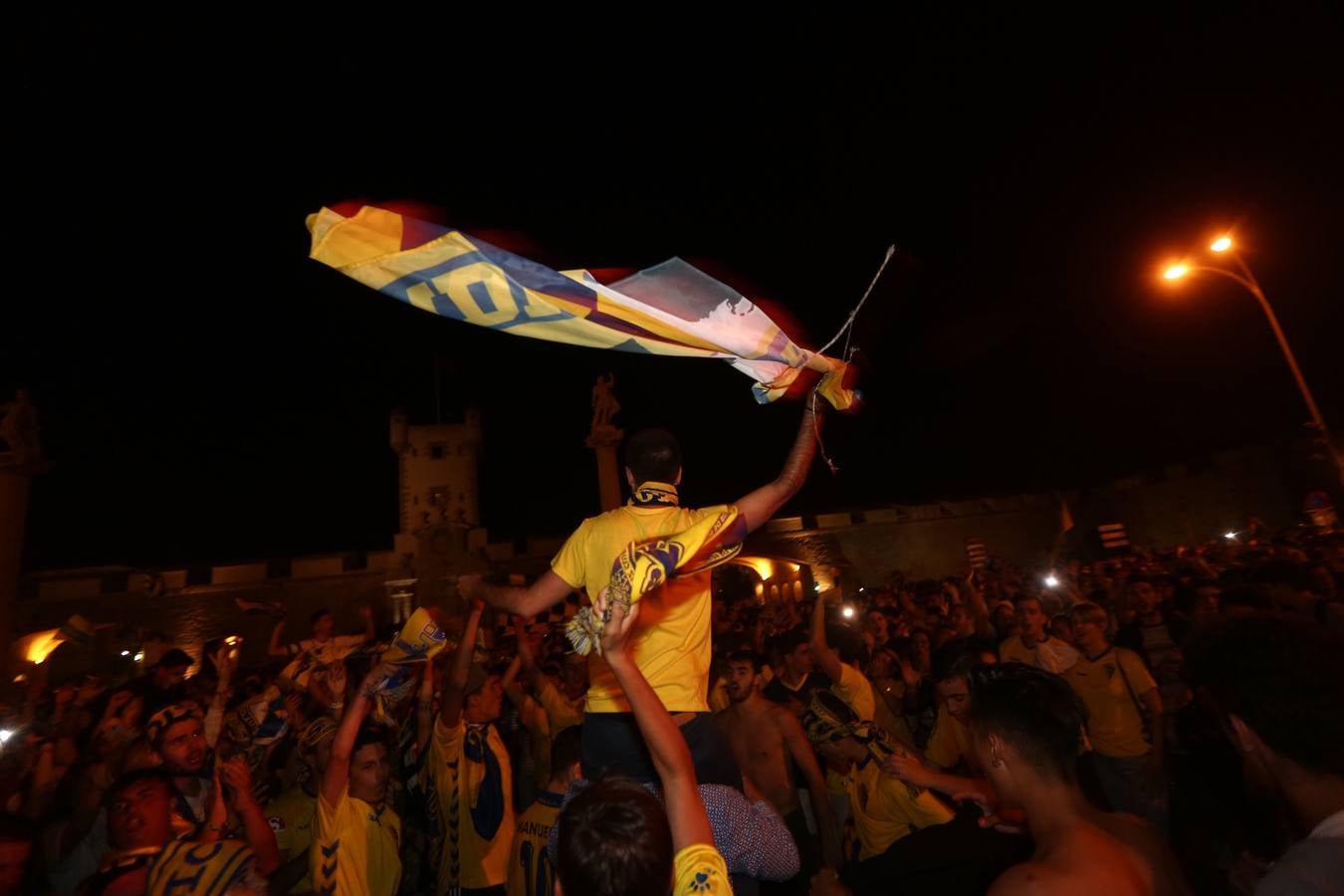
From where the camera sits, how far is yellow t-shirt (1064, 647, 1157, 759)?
596cm

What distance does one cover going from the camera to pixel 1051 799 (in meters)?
2.35

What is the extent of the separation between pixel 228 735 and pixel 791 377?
510cm

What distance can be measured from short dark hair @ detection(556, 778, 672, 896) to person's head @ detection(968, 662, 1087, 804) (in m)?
1.36

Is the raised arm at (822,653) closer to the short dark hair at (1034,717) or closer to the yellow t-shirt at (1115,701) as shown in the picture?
the yellow t-shirt at (1115,701)

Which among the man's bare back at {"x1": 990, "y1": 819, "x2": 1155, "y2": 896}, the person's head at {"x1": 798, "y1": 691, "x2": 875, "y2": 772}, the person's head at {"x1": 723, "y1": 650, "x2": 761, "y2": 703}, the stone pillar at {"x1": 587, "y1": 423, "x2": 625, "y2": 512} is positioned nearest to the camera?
the man's bare back at {"x1": 990, "y1": 819, "x2": 1155, "y2": 896}

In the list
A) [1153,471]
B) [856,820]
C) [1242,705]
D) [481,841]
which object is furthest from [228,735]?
[1153,471]

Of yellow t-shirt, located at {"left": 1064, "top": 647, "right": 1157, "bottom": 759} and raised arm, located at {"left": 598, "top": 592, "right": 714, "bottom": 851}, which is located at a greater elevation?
raised arm, located at {"left": 598, "top": 592, "right": 714, "bottom": 851}

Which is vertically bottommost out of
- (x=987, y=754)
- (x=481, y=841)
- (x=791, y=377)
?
(x=481, y=841)

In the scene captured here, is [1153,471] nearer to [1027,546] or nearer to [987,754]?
[1027,546]

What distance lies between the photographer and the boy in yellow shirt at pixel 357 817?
373 cm

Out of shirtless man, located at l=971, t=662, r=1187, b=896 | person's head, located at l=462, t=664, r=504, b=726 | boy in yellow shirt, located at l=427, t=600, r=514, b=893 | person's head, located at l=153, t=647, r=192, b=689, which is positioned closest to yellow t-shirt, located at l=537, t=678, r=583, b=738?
person's head, located at l=462, t=664, r=504, b=726

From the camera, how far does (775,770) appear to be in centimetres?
498

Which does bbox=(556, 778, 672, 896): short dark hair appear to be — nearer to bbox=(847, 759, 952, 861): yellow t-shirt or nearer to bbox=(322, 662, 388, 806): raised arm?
bbox=(322, 662, 388, 806): raised arm

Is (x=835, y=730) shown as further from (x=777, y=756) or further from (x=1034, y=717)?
(x=1034, y=717)
